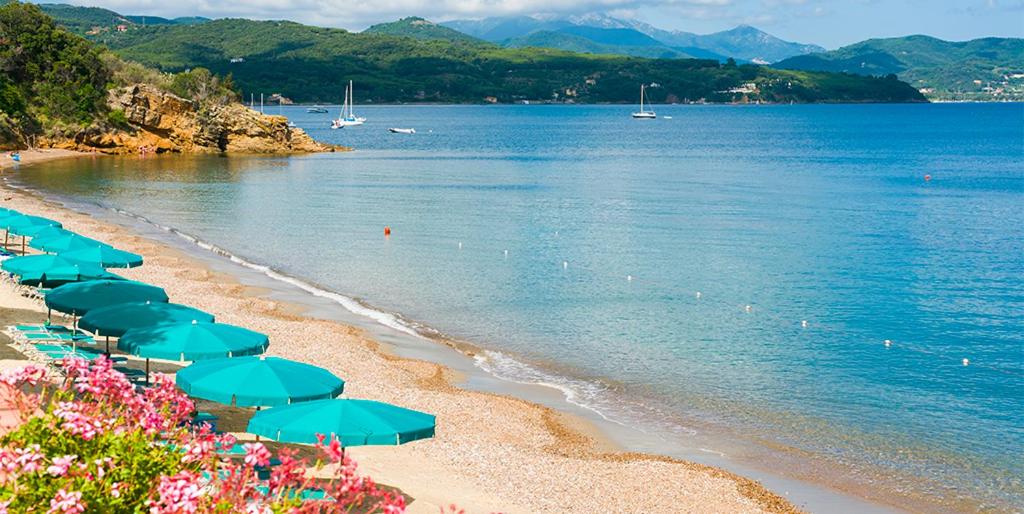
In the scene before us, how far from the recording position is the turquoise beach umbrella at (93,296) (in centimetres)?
2036

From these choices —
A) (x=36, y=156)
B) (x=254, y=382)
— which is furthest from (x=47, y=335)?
(x=36, y=156)

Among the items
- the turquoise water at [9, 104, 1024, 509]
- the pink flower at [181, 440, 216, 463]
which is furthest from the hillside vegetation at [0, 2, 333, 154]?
the pink flower at [181, 440, 216, 463]

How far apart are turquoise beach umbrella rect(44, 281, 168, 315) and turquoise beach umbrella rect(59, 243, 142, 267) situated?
4228 millimetres

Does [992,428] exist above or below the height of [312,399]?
below

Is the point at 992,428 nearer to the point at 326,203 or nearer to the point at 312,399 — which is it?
the point at 312,399

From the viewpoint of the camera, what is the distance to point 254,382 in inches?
610

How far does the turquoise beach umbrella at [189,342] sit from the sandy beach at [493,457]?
2.79 m

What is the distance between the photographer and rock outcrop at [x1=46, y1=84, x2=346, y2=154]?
9506 centimetres

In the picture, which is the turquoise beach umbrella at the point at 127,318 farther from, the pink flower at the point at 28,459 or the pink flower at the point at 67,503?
the pink flower at the point at 67,503

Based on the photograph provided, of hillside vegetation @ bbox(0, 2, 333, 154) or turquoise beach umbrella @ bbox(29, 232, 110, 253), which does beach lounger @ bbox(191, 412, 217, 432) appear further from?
hillside vegetation @ bbox(0, 2, 333, 154)

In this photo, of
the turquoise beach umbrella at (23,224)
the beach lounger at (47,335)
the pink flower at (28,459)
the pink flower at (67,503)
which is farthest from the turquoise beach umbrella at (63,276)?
the pink flower at (67,503)

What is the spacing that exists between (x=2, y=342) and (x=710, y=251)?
31.1 m

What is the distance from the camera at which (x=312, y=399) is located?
1562 cm

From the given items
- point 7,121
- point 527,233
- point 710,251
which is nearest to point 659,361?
point 710,251
